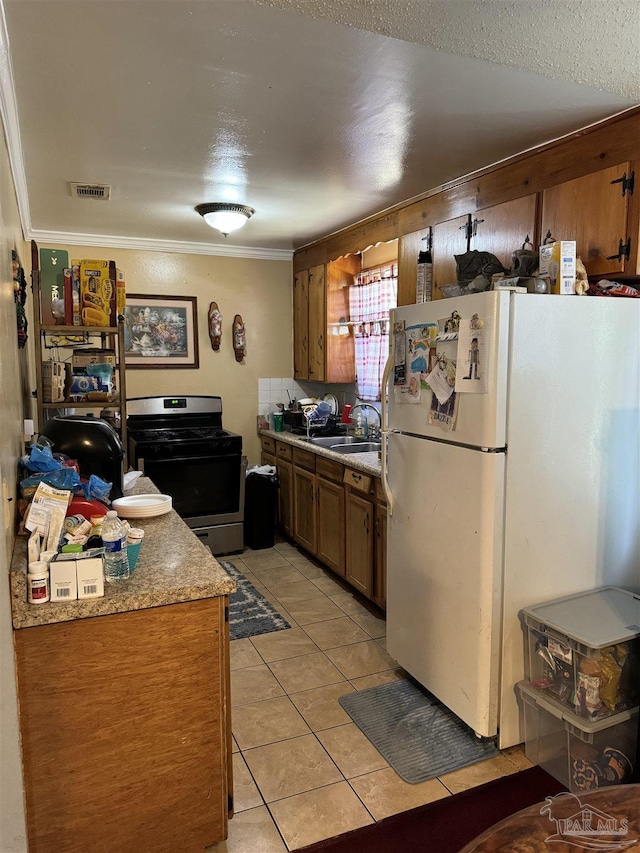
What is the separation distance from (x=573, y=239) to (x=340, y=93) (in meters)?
1.08

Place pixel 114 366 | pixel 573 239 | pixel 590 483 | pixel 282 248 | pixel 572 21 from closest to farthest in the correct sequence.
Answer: pixel 572 21 < pixel 590 483 < pixel 573 239 < pixel 114 366 < pixel 282 248

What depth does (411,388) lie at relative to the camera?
2.40 meters

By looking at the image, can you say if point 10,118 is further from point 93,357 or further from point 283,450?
point 283,450

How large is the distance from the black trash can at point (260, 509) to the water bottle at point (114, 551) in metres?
2.76

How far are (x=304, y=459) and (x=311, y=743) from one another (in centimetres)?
210

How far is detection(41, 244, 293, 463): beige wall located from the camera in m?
A: 4.45

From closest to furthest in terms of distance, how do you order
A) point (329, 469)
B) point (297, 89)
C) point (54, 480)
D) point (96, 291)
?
point (54, 480) → point (297, 89) → point (96, 291) → point (329, 469)

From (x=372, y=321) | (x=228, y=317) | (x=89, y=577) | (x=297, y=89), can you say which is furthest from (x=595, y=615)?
(x=228, y=317)

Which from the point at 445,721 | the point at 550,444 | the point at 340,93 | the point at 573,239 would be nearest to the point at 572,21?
the point at 340,93

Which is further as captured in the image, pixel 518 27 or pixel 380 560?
pixel 380 560

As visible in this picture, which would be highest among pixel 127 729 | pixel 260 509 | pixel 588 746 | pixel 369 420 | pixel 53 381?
pixel 53 381

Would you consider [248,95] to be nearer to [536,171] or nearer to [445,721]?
[536,171]

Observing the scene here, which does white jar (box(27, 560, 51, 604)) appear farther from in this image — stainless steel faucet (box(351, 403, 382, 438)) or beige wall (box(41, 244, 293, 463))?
beige wall (box(41, 244, 293, 463))

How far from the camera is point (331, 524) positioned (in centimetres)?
374
